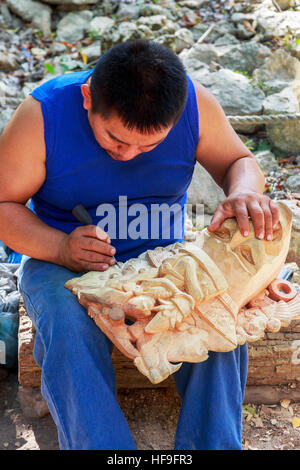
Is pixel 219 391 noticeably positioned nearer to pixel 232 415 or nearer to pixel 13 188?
pixel 232 415

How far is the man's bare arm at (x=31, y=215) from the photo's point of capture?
1.72 metres

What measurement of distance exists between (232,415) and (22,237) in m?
0.98

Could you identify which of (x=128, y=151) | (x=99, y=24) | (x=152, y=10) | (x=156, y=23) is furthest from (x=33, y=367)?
(x=152, y=10)

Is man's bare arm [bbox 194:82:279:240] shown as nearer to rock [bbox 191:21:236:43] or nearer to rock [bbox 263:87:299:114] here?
rock [bbox 263:87:299:114]

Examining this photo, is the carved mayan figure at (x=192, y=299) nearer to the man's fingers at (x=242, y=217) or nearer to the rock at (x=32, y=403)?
the man's fingers at (x=242, y=217)

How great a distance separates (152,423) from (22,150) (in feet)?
4.14

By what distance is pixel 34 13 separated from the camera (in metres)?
5.61

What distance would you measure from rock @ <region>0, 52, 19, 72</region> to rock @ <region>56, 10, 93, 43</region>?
2.31ft

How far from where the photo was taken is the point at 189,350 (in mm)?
1527

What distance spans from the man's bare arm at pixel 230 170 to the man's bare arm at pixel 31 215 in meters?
0.45

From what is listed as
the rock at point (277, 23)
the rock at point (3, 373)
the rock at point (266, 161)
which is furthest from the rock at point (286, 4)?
the rock at point (3, 373)

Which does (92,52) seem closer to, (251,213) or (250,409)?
(251,213)

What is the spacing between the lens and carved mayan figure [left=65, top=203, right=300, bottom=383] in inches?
60.2

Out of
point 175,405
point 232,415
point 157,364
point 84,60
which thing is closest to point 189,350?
point 157,364
